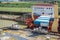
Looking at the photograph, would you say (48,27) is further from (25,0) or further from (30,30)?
(25,0)

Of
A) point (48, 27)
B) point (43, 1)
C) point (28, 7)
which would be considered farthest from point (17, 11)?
point (48, 27)

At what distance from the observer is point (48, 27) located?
2826 millimetres

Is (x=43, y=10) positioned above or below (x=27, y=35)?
above

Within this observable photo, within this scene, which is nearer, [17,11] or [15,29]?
[15,29]

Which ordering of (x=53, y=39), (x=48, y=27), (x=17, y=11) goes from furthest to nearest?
(x=17, y=11)
(x=48, y=27)
(x=53, y=39)

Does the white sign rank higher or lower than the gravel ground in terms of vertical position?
higher

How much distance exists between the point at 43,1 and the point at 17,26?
67cm

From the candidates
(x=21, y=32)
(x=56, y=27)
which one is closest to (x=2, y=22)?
(x=21, y=32)

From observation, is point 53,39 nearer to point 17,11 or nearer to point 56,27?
point 56,27

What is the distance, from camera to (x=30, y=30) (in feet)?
9.64

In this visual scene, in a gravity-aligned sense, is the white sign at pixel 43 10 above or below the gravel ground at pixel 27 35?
above

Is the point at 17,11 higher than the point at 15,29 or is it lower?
higher

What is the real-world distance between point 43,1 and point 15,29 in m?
0.73

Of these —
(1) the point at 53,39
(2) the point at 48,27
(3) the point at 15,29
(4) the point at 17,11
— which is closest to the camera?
(1) the point at 53,39
